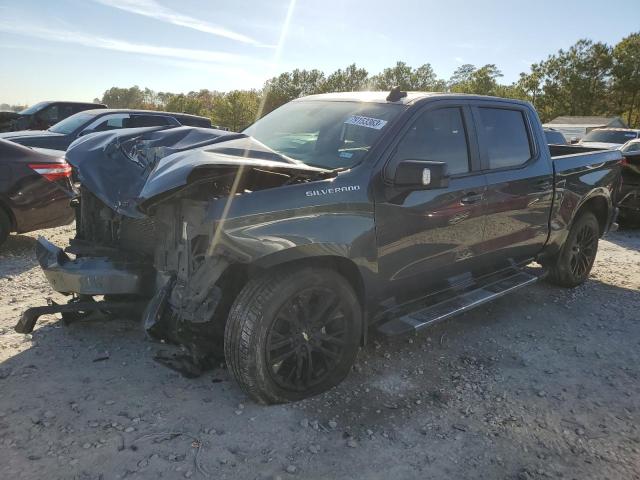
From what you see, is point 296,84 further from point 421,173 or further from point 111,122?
point 421,173

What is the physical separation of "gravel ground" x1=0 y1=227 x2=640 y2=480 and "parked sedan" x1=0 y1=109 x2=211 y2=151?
18.4 ft

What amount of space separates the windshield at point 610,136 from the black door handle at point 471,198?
15824 mm

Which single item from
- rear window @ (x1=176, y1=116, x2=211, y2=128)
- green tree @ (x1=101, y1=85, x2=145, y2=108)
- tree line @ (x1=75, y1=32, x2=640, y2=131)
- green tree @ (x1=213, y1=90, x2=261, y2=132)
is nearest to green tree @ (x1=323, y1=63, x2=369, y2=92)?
tree line @ (x1=75, y1=32, x2=640, y2=131)

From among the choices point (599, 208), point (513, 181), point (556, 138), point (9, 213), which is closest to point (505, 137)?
point (513, 181)

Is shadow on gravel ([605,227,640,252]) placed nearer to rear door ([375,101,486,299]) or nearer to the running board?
the running board

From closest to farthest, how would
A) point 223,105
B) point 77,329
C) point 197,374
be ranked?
1. point 197,374
2. point 77,329
3. point 223,105

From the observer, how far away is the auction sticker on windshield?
3.38 metres

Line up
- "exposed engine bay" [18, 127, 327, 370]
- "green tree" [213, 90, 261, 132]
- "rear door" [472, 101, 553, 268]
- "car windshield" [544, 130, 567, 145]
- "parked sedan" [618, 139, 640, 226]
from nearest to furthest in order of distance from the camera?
1. "exposed engine bay" [18, 127, 327, 370]
2. "rear door" [472, 101, 553, 268]
3. "parked sedan" [618, 139, 640, 226]
4. "car windshield" [544, 130, 567, 145]
5. "green tree" [213, 90, 261, 132]

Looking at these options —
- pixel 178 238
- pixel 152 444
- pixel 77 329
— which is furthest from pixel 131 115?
pixel 152 444

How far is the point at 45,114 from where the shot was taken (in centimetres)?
1273

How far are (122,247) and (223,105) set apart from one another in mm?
35237

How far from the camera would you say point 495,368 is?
12.0ft

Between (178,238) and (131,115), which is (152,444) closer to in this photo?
(178,238)

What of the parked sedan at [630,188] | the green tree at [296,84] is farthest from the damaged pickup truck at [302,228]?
the green tree at [296,84]
